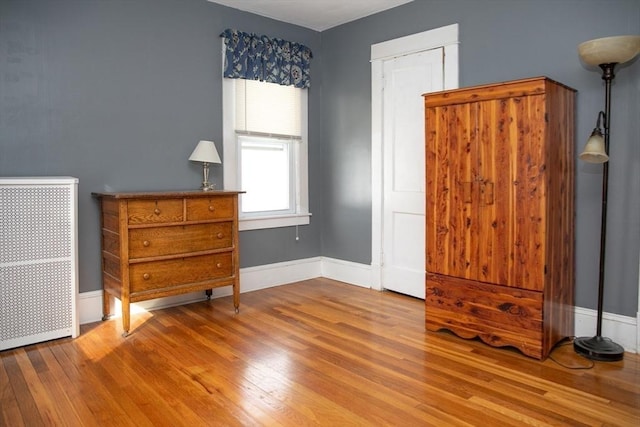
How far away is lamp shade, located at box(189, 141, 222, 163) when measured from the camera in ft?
12.5

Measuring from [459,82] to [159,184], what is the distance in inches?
97.4

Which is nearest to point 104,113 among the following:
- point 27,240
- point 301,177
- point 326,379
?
point 27,240

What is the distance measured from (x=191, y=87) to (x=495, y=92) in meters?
2.39

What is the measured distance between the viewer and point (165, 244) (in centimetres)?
333

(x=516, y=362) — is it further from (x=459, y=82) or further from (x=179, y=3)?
(x=179, y=3)

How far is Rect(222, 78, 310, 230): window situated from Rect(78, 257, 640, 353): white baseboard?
17.5 inches

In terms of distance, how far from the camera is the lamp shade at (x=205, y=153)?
3.80 meters

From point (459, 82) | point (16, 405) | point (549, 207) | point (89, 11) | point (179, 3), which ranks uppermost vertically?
point (179, 3)

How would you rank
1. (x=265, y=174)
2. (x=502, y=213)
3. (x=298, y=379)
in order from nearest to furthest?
(x=298, y=379), (x=502, y=213), (x=265, y=174)

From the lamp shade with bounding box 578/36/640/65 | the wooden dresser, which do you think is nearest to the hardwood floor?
the wooden dresser

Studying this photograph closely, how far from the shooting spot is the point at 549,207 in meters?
2.78

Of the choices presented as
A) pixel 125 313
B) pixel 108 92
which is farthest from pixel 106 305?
pixel 108 92

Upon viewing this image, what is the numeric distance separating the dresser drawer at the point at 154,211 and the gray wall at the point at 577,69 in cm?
189

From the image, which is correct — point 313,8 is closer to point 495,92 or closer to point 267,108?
point 267,108
